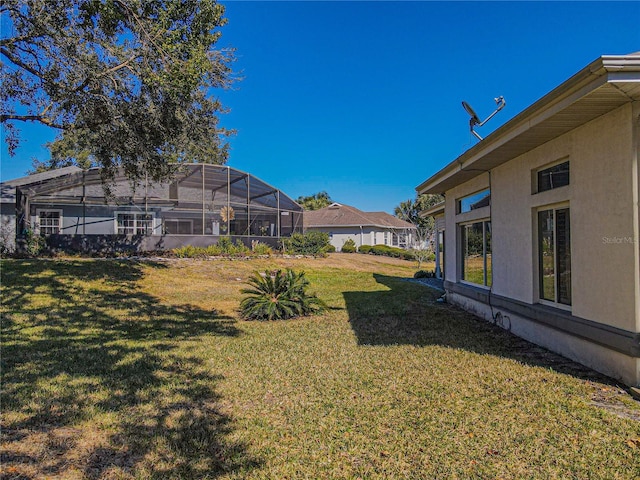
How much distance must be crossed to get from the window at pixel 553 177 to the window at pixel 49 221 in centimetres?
2256

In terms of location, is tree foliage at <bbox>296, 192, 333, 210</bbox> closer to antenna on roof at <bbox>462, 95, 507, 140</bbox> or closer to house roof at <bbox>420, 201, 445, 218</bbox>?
house roof at <bbox>420, 201, 445, 218</bbox>

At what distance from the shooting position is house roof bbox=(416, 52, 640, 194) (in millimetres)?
3533

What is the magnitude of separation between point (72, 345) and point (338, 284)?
10.2m

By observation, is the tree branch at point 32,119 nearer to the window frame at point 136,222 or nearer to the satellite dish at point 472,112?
the satellite dish at point 472,112

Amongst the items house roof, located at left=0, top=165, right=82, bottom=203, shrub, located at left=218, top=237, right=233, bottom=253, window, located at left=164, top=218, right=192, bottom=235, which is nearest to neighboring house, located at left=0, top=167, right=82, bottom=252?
house roof, located at left=0, top=165, right=82, bottom=203

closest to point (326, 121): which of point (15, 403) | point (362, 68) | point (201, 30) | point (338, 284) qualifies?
point (362, 68)

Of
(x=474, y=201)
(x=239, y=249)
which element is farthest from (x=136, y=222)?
(x=474, y=201)

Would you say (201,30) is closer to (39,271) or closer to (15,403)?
(15,403)

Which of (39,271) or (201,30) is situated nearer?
(201,30)

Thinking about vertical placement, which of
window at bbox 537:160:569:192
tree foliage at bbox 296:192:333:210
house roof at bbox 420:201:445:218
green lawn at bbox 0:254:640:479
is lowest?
green lawn at bbox 0:254:640:479

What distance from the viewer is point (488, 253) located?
848 cm

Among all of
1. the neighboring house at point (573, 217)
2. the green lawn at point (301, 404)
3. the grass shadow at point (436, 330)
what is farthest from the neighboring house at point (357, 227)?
the green lawn at point (301, 404)

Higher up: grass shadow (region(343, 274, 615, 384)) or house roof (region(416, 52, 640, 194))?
house roof (region(416, 52, 640, 194))

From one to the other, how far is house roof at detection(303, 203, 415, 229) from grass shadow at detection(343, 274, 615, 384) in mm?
24907
